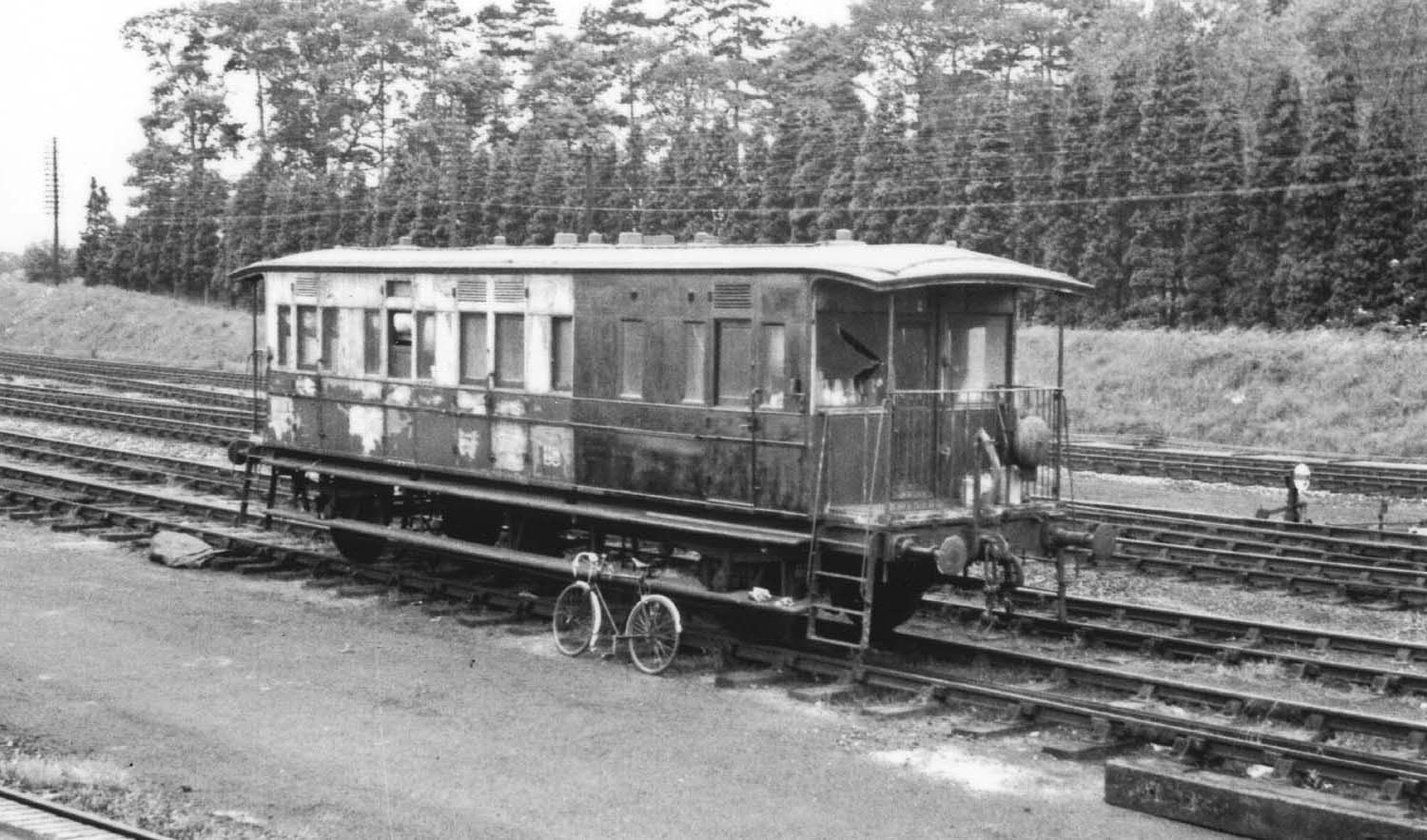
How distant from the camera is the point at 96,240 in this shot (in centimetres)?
7638

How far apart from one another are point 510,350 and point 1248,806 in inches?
331

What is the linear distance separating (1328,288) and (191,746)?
3303 cm

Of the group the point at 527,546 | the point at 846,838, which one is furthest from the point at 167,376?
the point at 846,838

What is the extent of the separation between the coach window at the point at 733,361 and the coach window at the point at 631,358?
911 millimetres

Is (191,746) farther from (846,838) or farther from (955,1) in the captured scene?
(955,1)

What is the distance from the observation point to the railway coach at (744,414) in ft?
40.8

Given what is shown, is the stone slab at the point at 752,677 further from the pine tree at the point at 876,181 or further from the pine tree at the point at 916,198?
the pine tree at the point at 876,181

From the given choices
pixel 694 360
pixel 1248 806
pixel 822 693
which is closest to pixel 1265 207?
pixel 694 360

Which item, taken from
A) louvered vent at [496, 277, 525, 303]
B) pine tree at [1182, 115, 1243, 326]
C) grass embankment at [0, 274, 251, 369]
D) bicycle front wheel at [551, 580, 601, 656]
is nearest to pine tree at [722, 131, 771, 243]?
pine tree at [1182, 115, 1243, 326]

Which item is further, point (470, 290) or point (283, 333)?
point (283, 333)

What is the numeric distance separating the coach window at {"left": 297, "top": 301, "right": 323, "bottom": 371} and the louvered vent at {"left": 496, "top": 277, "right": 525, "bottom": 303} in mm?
3216

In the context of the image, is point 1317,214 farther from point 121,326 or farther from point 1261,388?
point 121,326

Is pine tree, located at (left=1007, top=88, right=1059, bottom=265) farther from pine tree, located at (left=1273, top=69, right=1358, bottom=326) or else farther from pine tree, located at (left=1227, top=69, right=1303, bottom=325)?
pine tree, located at (left=1273, top=69, right=1358, bottom=326)

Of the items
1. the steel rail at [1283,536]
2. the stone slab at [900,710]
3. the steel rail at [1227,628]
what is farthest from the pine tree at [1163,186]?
the stone slab at [900,710]
